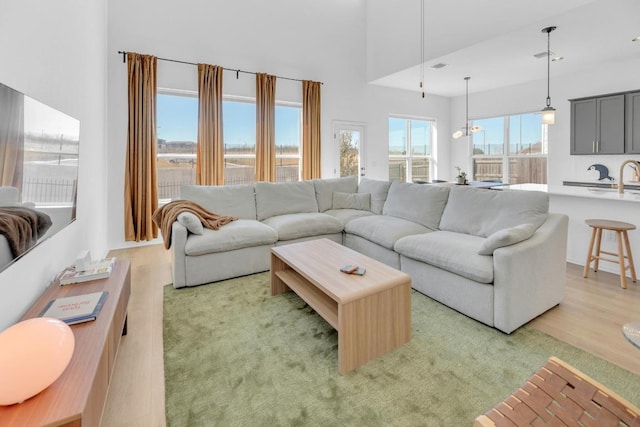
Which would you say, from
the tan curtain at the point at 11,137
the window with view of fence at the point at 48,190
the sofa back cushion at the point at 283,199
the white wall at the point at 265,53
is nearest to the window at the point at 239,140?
the white wall at the point at 265,53

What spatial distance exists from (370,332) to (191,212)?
2.22 meters

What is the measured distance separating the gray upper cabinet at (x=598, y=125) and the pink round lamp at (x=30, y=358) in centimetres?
685

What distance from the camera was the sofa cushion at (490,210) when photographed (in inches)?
101

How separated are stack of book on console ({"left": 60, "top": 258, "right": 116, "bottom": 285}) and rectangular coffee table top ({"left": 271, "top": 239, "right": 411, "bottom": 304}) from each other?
1173mm

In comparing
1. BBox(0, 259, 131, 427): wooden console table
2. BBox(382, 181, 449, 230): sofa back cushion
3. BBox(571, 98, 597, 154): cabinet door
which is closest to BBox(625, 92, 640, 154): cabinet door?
BBox(571, 98, 597, 154): cabinet door

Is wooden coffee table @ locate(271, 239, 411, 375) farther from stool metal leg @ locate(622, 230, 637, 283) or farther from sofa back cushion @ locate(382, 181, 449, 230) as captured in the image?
stool metal leg @ locate(622, 230, 637, 283)

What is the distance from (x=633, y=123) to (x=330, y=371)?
5916 millimetres

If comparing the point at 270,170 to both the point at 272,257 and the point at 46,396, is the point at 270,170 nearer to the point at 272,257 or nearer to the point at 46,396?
the point at 272,257

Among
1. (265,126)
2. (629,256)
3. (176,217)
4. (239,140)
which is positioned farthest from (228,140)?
(629,256)

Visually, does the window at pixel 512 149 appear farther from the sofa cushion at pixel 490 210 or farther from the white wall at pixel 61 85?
the white wall at pixel 61 85

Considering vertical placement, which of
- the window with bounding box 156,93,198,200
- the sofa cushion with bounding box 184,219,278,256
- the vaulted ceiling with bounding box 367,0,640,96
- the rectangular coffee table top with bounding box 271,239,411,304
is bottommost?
the rectangular coffee table top with bounding box 271,239,411,304

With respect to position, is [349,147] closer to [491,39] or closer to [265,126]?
[265,126]

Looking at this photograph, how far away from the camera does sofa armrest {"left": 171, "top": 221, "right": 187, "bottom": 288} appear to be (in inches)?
116

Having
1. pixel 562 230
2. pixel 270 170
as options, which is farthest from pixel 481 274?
pixel 270 170
